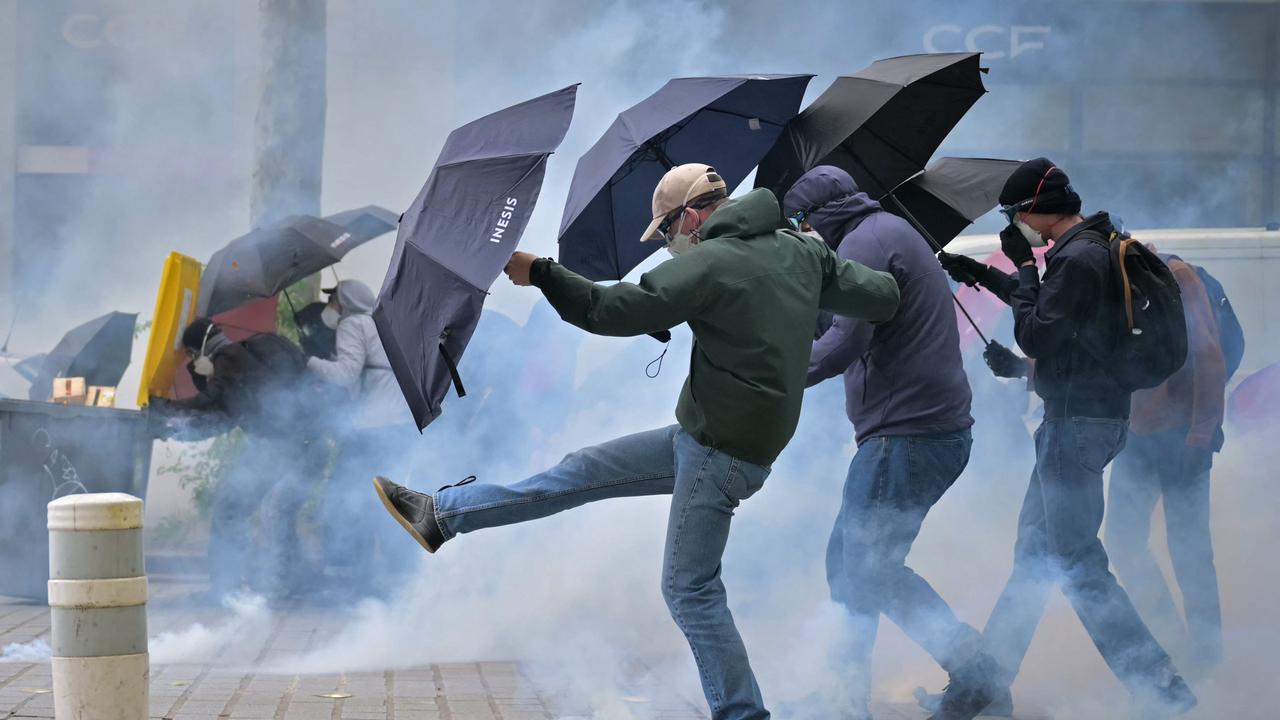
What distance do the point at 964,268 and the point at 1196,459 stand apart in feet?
4.49

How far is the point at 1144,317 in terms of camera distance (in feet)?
13.7

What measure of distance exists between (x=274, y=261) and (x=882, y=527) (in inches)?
162

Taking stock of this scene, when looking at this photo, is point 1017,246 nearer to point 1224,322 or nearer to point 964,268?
point 964,268

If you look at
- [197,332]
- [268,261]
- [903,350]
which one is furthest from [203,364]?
[903,350]

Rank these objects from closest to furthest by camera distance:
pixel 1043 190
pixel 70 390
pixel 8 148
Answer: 1. pixel 1043 190
2. pixel 70 390
3. pixel 8 148

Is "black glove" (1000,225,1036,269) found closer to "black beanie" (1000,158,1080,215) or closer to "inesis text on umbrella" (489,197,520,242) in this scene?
"black beanie" (1000,158,1080,215)

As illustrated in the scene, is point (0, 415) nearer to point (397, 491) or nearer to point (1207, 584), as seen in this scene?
point (397, 491)

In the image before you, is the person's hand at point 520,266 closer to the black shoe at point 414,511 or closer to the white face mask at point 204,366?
the black shoe at point 414,511

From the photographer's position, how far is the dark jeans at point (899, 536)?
4.16 meters

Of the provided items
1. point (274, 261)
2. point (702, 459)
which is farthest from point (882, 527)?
point (274, 261)

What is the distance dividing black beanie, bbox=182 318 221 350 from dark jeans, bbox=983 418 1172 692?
174 inches

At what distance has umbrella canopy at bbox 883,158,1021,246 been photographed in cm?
494

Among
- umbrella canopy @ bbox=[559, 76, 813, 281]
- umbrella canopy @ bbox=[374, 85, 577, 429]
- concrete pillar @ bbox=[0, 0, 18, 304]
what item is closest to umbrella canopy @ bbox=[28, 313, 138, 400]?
concrete pillar @ bbox=[0, 0, 18, 304]

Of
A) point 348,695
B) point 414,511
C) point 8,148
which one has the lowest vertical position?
point 348,695
